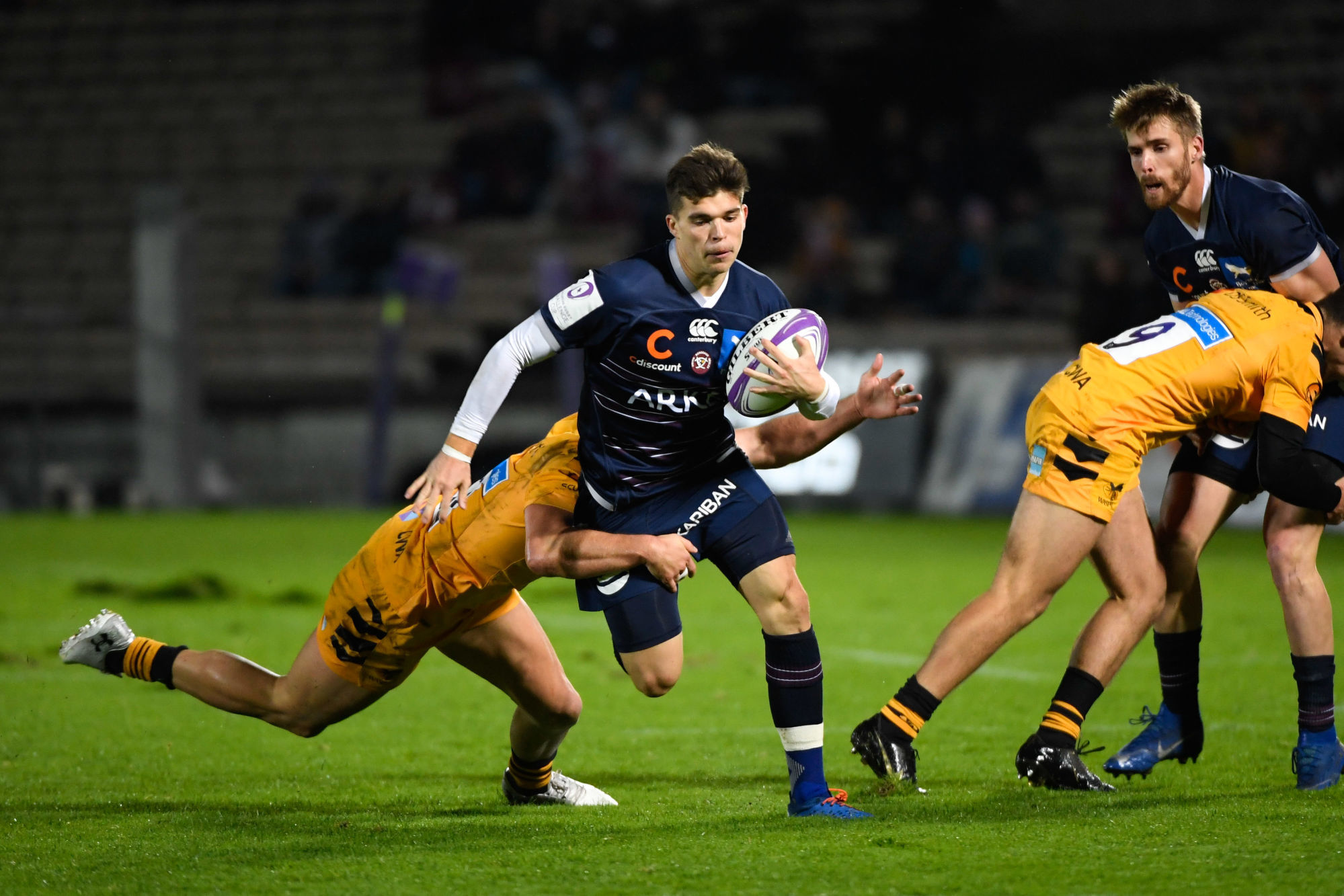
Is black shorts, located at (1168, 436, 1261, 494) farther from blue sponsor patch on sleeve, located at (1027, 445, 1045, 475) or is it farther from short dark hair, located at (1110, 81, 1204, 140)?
short dark hair, located at (1110, 81, 1204, 140)

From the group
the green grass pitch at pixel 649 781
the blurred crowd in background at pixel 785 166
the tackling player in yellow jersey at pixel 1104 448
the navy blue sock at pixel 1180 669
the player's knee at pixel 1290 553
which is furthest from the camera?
the blurred crowd in background at pixel 785 166

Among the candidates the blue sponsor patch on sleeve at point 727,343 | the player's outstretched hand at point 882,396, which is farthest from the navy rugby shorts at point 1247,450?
the blue sponsor patch on sleeve at point 727,343

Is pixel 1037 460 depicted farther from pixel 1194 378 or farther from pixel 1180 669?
pixel 1180 669

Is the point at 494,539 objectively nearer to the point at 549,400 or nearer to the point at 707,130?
the point at 549,400

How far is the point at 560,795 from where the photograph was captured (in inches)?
185

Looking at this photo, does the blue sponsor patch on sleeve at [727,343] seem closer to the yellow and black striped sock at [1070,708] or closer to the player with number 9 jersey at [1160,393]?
the player with number 9 jersey at [1160,393]

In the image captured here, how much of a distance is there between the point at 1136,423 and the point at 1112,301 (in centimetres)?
1091

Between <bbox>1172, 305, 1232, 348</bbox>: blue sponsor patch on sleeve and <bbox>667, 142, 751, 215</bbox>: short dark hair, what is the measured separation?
1428 millimetres

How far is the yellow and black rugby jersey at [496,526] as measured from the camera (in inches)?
175

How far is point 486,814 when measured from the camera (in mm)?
4488

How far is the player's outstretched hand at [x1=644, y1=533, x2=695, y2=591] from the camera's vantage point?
428 centimetres

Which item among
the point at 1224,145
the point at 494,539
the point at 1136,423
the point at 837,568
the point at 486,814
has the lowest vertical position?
the point at 837,568

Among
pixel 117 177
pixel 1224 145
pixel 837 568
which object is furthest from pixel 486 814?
pixel 117 177

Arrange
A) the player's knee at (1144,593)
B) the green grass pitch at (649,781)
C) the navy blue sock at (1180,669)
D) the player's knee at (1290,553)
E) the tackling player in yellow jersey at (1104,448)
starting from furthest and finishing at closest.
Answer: the navy blue sock at (1180,669), the player's knee at (1144,593), the player's knee at (1290,553), the tackling player in yellow jersey at (1104,448), the green grass pitch at (649,781)
